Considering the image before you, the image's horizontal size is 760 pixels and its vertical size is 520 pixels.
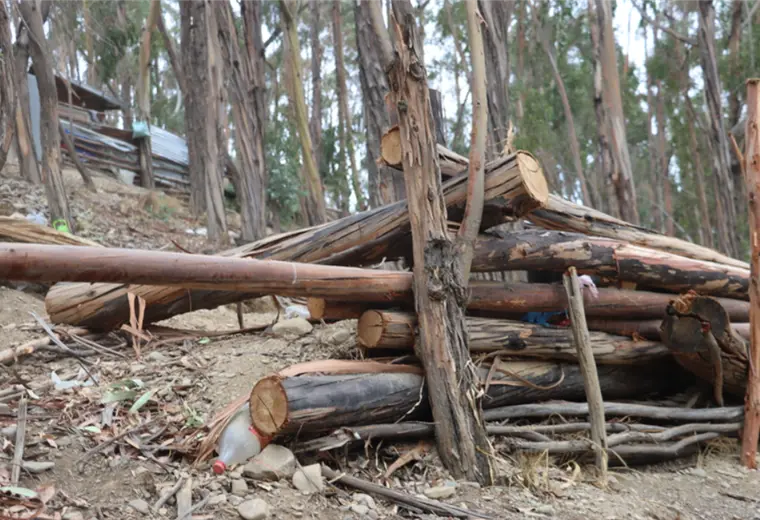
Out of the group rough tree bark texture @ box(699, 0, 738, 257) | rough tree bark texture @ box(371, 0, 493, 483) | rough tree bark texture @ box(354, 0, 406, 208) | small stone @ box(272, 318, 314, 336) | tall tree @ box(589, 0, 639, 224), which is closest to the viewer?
rough tree bark texture @ box(371, 0, 493, 483)

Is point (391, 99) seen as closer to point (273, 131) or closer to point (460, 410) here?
point (460, 410)

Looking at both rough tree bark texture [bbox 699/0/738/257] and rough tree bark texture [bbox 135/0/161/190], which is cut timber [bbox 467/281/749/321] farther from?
rough tree bark texture [bbox 135/0/161/190]

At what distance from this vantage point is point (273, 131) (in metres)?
15.2

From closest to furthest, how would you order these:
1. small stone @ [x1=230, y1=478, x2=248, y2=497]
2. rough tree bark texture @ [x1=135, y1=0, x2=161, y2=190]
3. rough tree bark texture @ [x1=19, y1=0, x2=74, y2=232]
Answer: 1. small stone @ [x1=230, y1=478, x2=248, y2=497]
2. rough tree bark texture @ [x1=19, y1=0, x2=74, y2=232]
3. rough tree bark texture @ [x1=135, y1=0, x2=161, y2=190]

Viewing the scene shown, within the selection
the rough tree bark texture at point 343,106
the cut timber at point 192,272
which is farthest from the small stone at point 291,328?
the rough tree bark texture at point 343,106

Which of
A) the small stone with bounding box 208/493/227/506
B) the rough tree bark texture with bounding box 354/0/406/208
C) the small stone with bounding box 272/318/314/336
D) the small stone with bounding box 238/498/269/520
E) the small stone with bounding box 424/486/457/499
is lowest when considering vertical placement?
the small stone with bounding box 424/486/457/499

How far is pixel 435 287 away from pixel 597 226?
1.75m

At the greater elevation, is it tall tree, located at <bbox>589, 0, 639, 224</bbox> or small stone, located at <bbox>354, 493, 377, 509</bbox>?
tall tree, located at <bbox>589, 0, 639, 224</bbox>

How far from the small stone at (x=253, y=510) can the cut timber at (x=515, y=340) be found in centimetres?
122

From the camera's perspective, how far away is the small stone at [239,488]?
9.41 ft

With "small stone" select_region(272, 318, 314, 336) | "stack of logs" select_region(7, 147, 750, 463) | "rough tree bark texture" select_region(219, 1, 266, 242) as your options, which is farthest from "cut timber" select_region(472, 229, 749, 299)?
"rough tree bark texture" select_region(219, 1, 266, 242)

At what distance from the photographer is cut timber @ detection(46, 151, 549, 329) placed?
12.5 feet

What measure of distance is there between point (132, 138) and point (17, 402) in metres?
12.0

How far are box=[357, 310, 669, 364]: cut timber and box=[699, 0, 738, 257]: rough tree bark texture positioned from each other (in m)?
8.03
